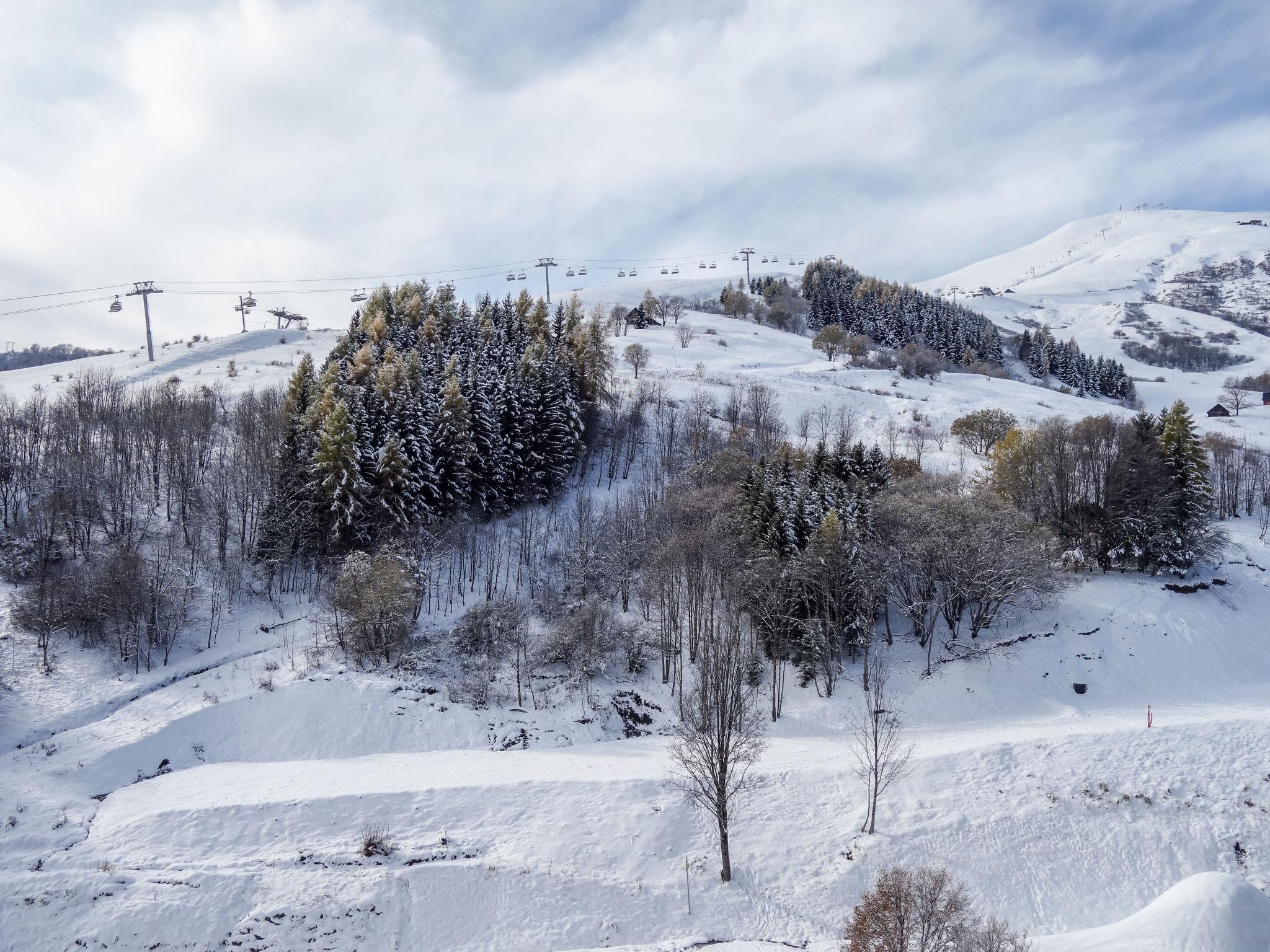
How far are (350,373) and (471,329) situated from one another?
19.4 metres

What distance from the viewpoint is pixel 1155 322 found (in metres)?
178

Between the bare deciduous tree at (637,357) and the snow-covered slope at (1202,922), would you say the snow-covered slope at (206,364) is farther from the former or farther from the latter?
the snow-covered slope at (1202,922)

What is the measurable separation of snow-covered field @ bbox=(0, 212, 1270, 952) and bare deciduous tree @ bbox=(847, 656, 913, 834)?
0.51m

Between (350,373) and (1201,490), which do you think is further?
(350,373)

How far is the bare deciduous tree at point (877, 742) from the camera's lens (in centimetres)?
1966

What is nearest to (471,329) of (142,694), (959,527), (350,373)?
(350,373)

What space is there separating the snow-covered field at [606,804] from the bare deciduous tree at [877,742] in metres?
0.51

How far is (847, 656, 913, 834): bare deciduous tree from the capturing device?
1966 cm

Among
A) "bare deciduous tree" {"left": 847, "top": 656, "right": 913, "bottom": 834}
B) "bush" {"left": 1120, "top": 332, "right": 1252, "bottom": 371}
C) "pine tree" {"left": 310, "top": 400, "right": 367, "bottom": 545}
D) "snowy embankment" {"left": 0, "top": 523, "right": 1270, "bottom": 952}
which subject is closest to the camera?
"snowy embankment" {"left": 0, "top": 523, "right": 1270, "bottom": 952}

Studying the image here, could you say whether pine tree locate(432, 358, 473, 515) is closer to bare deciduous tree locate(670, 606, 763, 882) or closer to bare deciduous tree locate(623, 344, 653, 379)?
bare deciduous tree locate(670, 606, 763, 882)

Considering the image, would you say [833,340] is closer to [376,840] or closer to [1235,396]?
[1235,396]

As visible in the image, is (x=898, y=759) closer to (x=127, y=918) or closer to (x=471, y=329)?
(x=127, y=918)

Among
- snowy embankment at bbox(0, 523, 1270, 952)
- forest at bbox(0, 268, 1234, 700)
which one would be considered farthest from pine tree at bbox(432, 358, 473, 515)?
snowy embankment at bbox(0, 523, 1270, 952)

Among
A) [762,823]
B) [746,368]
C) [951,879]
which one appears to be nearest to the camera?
[951,879]
